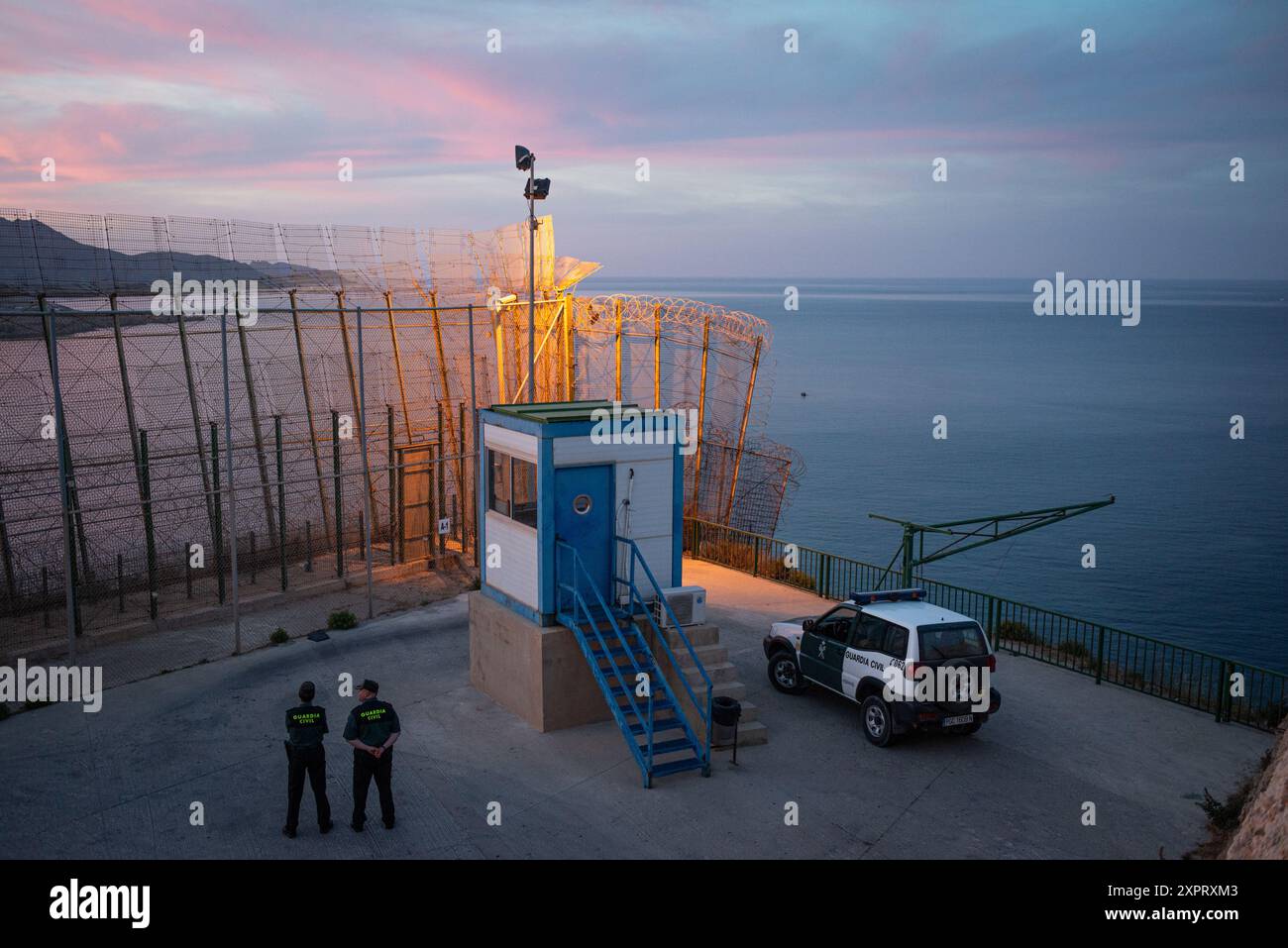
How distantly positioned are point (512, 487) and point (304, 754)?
480 centimetres

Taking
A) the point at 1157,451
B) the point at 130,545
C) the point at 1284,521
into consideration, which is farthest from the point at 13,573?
the point at 1157,451

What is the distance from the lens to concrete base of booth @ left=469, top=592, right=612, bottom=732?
12555 millimetres

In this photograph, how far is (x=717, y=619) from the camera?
17672 mm

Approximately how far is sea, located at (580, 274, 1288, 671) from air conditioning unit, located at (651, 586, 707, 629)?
19.3 meters

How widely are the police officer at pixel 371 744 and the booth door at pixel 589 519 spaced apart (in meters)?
3.40

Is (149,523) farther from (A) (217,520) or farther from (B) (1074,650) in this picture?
(B) (1074,650)

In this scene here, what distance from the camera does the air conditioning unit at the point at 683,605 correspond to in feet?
42.6

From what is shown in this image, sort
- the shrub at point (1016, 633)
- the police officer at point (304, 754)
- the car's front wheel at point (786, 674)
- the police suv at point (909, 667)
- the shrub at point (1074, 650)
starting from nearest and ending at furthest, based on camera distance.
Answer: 1. the police officer at point (304, 754)
2. the police suv at point (909, 667)
3. the car's front wheel at point (786, 674)
4. the shrub at point (1074, 650)
5. the shrub at point (1016, 633)

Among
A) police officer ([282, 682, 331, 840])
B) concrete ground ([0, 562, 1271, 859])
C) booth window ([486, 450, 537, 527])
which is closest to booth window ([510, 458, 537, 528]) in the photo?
booth window ([486, 450, 537, 527])

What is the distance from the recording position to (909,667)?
11.9m

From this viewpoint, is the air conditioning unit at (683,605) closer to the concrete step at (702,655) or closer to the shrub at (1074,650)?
the concrete step at (702,655)

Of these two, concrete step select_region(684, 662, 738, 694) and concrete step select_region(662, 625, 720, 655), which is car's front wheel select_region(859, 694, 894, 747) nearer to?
concrete step select_region(684, 662, 738, 694)

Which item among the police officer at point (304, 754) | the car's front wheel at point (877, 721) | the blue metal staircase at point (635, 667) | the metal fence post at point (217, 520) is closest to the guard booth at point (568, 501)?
the blue metal staircase at point (635, 667)

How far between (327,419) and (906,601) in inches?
507
